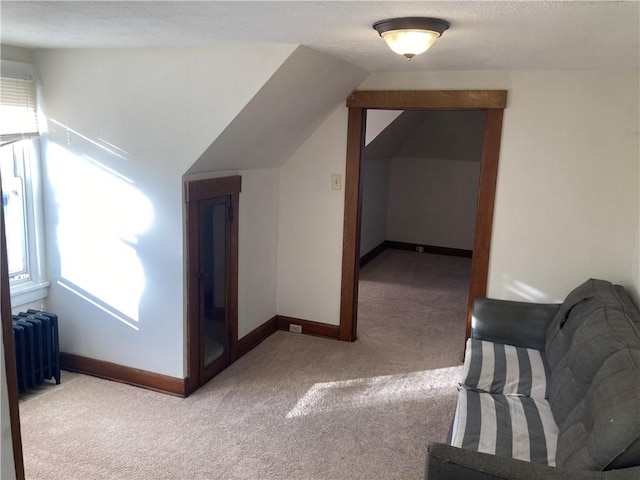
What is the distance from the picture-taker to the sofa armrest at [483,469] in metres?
1.66

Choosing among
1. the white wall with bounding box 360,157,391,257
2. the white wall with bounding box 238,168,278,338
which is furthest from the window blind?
the white wall with bounding box 360,157,391,257

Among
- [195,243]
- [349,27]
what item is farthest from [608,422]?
[195,243]

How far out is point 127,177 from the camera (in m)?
3.10

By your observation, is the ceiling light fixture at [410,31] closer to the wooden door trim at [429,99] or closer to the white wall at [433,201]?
the wooden door trim at [429,99]

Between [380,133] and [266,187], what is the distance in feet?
6.15

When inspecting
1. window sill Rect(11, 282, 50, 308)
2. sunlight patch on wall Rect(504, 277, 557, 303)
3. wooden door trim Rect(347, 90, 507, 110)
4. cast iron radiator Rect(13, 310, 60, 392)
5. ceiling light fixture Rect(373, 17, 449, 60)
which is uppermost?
ceiling light fixture Rect(373, 17, 449, 60)

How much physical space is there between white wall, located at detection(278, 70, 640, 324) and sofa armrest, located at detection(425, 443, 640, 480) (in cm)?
172

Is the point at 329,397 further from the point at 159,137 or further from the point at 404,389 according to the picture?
the point at 159,137

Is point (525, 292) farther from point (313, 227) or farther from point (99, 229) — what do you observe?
point (99, 229)

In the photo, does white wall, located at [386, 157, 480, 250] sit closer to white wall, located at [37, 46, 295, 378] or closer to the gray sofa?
the gray sofa

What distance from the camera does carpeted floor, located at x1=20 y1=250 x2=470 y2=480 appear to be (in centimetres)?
253

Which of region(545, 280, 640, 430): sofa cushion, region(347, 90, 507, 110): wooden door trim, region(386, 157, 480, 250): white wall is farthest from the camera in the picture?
region(386, 157, 480, 250): white wall

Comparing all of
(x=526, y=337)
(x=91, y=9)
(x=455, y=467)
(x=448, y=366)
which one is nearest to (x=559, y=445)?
(x=455, y=467)

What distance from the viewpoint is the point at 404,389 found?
3.33 m
